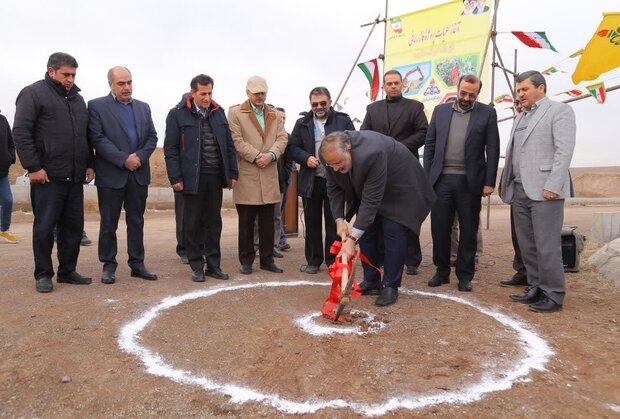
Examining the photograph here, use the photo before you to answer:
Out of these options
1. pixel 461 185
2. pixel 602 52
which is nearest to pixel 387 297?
pixel 461 185

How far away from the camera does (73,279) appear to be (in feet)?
16.5

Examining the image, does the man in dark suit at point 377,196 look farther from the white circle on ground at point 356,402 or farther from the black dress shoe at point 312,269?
the white circle on ground at point 356,402

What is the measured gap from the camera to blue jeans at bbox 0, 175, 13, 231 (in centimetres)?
767

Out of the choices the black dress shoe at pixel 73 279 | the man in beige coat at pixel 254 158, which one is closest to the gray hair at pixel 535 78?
the man in beige coat at pixel 254 158

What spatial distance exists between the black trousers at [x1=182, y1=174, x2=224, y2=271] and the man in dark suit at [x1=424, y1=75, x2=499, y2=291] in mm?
2132

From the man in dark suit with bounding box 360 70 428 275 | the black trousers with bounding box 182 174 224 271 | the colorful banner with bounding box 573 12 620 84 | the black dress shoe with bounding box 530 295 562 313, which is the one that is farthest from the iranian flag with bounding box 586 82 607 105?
the black trousers with bounding box 182 174 224 271

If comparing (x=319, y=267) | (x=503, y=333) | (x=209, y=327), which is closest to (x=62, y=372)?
(x=209, y=327)

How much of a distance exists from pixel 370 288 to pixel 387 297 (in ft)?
1.42

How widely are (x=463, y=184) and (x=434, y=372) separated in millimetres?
2395

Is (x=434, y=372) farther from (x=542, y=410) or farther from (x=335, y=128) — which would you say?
(x=335, y=128)

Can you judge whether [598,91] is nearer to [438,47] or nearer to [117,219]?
[438,47]

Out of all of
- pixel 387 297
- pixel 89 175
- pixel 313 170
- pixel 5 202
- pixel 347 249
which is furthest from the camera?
pixel 5 202

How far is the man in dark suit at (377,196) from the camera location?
4242 millimetres

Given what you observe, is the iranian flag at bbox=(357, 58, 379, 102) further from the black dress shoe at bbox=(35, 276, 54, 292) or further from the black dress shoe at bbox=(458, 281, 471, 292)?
the black dress shoe at bbox=(35, 276, 54, 292)
